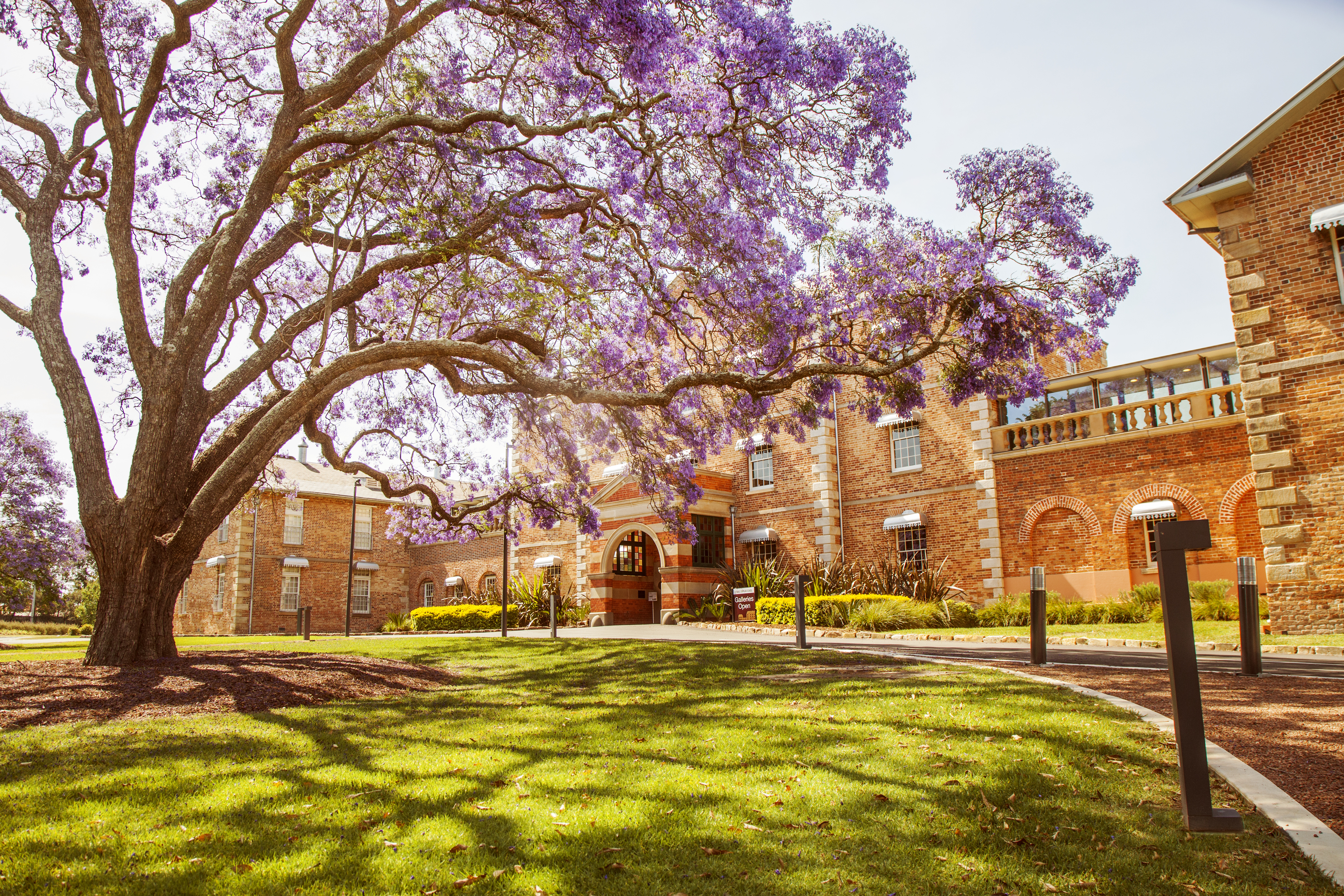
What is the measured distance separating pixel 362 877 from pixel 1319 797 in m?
4.62

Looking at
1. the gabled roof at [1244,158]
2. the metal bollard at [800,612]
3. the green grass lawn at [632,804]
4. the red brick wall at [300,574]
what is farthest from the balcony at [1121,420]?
the red brick wall at [300,574]

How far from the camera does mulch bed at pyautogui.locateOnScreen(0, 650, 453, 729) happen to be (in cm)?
677

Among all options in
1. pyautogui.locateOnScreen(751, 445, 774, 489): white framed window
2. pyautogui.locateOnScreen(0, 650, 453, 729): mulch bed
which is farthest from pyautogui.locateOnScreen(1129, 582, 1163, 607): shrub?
pyautogui.locateOnScreen(0, 650, 453, 729): mulch bed

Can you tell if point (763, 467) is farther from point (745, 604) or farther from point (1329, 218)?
point (1329, 218)

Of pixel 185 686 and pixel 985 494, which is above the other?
pixel 985 494

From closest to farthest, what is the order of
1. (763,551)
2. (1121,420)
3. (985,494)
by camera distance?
(1121,420), (985,494), (763,551)

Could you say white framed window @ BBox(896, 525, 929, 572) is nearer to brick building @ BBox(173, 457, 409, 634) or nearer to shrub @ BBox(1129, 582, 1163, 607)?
shrub @ BBox(1129, 582, 1163, 607)

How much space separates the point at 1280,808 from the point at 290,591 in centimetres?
3844

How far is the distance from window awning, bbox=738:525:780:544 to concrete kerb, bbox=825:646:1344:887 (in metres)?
Answer: 19.2

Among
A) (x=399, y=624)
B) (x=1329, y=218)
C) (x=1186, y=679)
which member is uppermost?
(x=1329, y=218)

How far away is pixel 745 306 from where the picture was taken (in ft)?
42.2

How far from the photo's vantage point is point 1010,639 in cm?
1478

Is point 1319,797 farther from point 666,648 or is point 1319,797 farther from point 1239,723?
point 666,648

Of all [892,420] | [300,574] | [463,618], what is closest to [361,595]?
[300,574]
